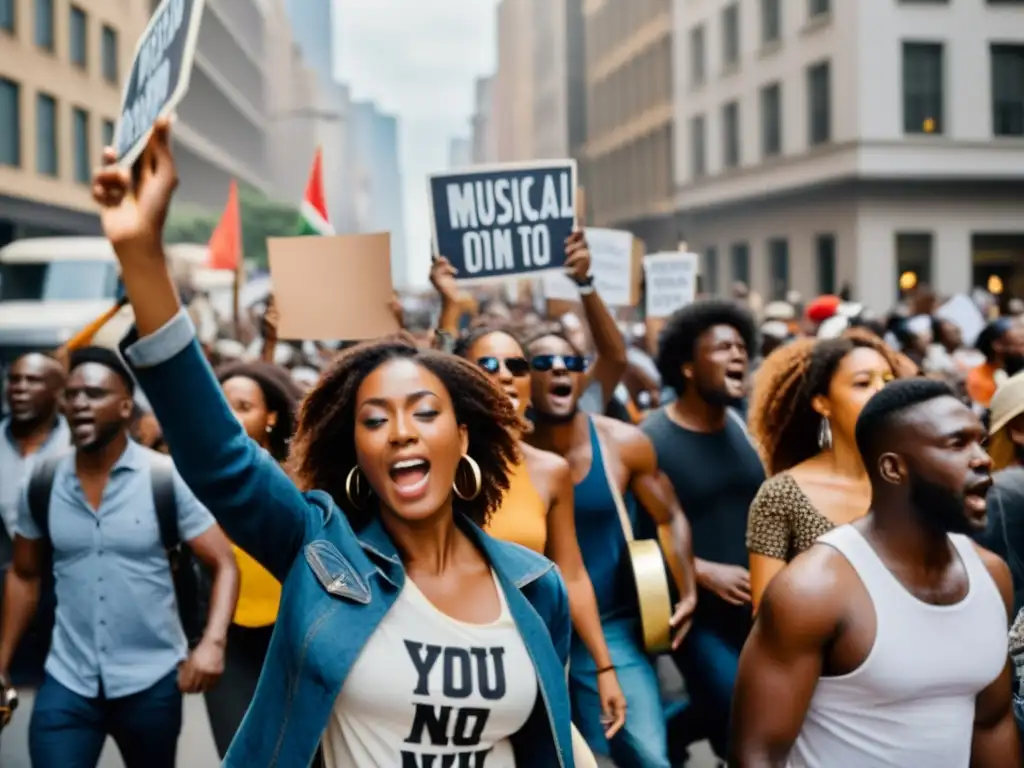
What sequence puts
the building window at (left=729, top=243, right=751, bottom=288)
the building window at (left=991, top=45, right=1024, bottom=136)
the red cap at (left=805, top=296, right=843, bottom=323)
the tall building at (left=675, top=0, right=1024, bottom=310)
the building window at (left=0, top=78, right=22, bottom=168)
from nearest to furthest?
the red cap at (left=805, top=296, right=843, bottom=323), the building window at (left=0, top=78, right=22, bottom=168), the tall building at (left=675, top=0, right=1024, bottom=310), the building window at (left=991, top=45, right=1024, bottom=136), the building window at (left=729, top=243, right=751, bottom=288)

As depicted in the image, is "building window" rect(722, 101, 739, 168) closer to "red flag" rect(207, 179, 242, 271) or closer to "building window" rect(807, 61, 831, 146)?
"building window" rect(807, 61, 831, 146)

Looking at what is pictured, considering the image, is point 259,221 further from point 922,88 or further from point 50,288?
point 50,288

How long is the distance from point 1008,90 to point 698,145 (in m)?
12.1

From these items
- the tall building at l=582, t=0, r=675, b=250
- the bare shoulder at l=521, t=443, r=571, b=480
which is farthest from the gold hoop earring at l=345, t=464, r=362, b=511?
the tall building at l=582, t=0, r=675, b=250

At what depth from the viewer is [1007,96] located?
1368 inches

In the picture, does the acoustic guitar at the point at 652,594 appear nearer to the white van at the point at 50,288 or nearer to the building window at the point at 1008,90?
the white van at the point at 50,288

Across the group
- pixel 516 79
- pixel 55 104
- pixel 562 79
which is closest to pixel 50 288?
pixel 55 104

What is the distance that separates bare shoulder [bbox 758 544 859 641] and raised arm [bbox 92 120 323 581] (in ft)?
3.75

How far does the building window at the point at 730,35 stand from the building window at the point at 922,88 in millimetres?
7891

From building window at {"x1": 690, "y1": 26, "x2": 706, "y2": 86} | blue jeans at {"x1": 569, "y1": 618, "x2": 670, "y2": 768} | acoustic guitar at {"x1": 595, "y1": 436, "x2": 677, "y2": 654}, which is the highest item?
building window at {"x1": 690, "y1": 26, "x2": 706, "y2": 86}

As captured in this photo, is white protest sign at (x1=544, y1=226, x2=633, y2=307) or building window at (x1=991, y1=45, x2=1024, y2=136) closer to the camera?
white protest sign at (x1=544, y1=226, x2=633, y2=307)

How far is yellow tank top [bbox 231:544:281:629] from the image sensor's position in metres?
5.00

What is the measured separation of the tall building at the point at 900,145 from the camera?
111 feet

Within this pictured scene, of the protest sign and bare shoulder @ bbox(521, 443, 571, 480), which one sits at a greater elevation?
the protest sign
